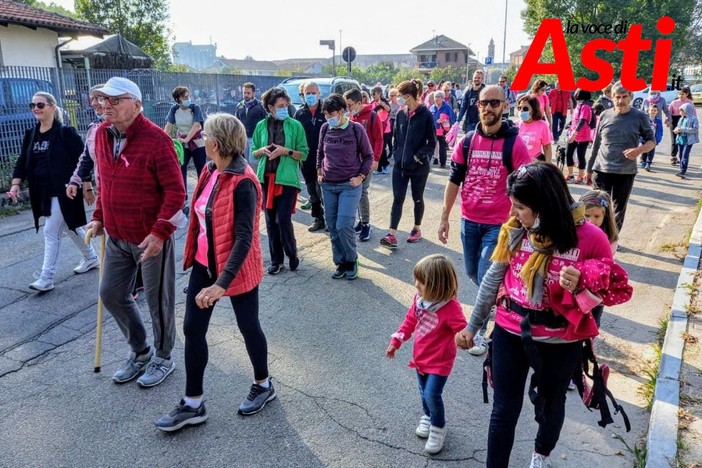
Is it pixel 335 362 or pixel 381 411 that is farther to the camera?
pixel 335 362

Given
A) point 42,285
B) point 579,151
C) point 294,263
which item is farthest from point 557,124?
point 42,285

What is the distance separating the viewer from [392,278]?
236 inches

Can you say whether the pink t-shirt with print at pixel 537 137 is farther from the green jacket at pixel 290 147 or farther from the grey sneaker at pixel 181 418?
the grey sneaker at pixel 181 418

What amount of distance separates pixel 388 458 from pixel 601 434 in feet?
4.31

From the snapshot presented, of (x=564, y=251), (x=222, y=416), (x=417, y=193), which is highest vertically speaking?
(x=564, y=251)

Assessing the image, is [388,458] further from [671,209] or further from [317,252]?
[671,209]

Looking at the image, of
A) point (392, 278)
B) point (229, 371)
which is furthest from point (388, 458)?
point (392, 278)

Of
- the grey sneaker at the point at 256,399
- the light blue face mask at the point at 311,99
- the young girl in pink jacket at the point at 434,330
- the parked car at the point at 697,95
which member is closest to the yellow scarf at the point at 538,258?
the young girl in pink jacket at the point at 434,330

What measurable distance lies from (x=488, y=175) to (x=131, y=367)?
294 centimetres

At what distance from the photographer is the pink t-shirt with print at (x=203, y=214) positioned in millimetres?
3250

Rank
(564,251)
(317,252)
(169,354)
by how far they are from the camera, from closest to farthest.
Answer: (564,251), (169,354), (317,252)

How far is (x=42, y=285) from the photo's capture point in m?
5.53

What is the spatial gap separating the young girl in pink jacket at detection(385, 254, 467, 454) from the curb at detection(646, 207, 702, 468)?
1.13m

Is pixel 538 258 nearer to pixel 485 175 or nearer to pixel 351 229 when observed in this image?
pixel 485 175
